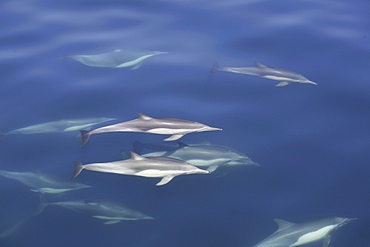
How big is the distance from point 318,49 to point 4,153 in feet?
24.6

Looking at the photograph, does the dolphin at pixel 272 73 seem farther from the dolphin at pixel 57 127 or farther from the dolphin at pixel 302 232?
the dolphin at pixel 302 232

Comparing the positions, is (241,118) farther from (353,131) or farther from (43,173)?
(43,173)

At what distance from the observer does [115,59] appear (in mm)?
10070

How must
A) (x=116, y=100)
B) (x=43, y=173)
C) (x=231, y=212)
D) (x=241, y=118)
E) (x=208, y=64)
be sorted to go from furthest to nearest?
(x=208, y=64) < (x=116, y=100) < (x=241, y=118) < (x=43, y=173) < (x=231, y=212)

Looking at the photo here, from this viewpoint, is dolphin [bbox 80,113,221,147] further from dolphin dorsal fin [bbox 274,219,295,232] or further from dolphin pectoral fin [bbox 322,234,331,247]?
dolphin pectoral fin [bbox 322,234,331,247]

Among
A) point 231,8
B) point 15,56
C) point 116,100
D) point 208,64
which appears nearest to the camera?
point 116,100

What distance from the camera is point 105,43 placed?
36.2 ft

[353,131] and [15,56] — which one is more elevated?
[15,56]

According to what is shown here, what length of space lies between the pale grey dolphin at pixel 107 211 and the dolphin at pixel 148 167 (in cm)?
56

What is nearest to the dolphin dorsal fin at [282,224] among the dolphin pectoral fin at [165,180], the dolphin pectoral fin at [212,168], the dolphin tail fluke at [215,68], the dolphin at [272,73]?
the dolphin pectoral fin at [212,168]

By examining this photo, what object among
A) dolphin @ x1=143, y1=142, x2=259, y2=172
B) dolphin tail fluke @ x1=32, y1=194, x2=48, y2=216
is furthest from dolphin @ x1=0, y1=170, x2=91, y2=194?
dolphin @ x1=143, y1=142, x2=259, y2=172

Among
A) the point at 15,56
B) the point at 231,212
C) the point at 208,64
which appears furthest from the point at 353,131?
the point at 15,56

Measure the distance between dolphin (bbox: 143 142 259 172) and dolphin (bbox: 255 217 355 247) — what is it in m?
1.27

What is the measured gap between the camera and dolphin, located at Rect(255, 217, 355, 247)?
5883 millimetres
